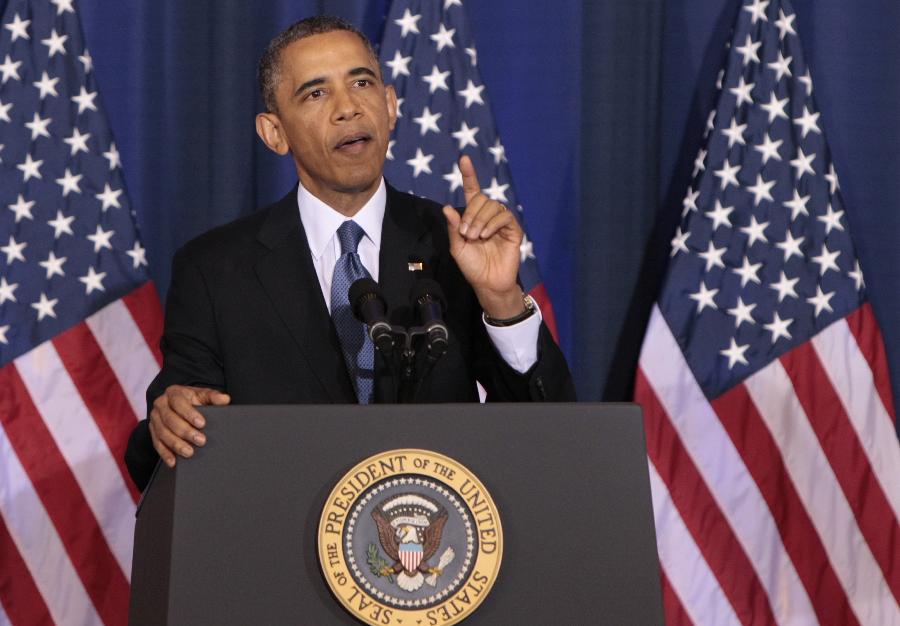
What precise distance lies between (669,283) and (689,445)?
18.3 inches

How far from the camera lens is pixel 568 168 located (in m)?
3.68

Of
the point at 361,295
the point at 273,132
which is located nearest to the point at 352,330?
the point at 361,295

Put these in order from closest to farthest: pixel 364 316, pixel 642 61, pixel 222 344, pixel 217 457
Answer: pixel 217 457 < pixel 364 316 < pixel 222 344 < pixel 642 61

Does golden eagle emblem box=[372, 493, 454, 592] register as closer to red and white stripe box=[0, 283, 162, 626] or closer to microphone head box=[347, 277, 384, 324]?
microphone head box=[347, 277, 384, 324]

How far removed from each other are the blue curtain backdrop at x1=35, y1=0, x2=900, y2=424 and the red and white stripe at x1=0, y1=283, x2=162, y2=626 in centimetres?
41

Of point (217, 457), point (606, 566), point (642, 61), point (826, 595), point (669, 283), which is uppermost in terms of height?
point (642, 61)

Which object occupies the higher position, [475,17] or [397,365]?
[475,17]

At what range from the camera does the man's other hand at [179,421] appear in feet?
4.73

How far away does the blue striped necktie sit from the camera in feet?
6.70

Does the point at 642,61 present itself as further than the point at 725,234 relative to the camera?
Yes

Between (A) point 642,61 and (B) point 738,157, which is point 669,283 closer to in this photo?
(B) point 738,157

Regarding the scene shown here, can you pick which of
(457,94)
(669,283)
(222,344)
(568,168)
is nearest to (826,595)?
(669,283)

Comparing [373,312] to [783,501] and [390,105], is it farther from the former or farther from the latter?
[783,501]

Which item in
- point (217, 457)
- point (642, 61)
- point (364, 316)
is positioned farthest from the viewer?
point (642, 61)
